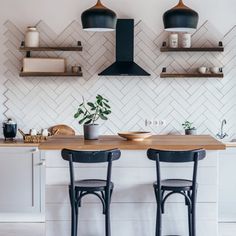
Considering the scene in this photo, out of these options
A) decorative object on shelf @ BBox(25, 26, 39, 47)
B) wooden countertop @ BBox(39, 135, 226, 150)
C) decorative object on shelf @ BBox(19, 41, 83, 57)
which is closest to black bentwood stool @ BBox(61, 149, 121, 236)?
wooden countertop @ BBox(39, 135, 226, 150)

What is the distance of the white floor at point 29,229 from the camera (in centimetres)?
527

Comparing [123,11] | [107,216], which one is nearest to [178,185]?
[107,216]

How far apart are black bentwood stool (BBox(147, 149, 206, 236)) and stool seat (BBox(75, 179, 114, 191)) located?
420 mm

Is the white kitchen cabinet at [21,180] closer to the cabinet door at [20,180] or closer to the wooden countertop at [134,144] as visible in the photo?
the cabinet door at [20,180]

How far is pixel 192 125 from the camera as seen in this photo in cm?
631

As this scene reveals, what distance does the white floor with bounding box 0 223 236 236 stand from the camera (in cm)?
527

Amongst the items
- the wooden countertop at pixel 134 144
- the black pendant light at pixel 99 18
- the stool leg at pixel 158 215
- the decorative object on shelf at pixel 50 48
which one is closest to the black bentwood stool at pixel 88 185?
the wooden countertop at pixel 134 144

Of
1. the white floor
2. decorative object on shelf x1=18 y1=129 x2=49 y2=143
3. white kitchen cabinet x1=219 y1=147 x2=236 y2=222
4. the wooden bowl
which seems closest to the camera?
the wooden bowl

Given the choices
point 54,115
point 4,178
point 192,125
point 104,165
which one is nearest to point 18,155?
point 4,178

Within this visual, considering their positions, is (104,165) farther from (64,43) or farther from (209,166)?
(64,43)

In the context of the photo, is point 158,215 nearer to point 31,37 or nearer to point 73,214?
point 73,214

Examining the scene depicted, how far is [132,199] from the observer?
14.0 ft

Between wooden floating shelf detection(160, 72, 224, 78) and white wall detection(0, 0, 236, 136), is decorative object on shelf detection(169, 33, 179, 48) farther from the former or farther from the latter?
wooden floating shelf detection(160, 72, 224, 78)

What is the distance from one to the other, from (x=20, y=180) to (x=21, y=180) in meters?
0.01
